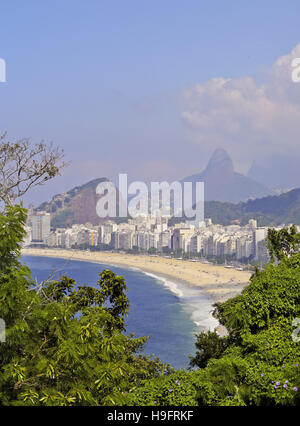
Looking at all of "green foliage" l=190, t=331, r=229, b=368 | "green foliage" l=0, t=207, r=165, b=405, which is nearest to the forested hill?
"green foliage" l=190, t=331, r=229, b=368

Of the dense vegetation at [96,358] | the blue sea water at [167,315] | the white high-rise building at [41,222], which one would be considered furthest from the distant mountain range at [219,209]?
the dense vegetation at [96,358]

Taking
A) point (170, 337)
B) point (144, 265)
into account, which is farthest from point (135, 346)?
point (144, 265)

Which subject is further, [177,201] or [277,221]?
[177,201]

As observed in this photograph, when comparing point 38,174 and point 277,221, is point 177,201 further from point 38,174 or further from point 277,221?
point 38,174

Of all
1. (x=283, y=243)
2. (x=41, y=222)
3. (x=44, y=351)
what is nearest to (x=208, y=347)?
(x=283, y=243)

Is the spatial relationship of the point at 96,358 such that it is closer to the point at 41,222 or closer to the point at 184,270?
the point at 41,222

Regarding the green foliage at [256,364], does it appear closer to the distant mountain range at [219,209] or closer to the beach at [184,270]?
the beach at [184,270]
